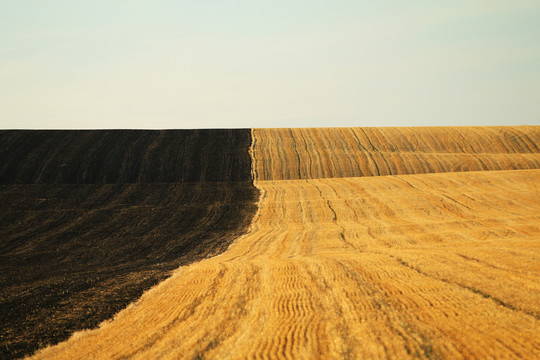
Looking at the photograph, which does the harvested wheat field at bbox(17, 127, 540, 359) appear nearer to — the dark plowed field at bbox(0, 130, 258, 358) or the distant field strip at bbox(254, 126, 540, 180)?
the dark plowed field at bbox(0, 130, 258, 358)

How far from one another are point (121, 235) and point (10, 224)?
8.87m

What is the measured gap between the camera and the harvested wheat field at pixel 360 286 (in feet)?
31.9

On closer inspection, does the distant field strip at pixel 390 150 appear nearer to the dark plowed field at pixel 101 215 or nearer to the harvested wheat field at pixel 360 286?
the dark plowed field at pixel 101 215

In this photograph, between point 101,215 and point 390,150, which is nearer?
point 101,215

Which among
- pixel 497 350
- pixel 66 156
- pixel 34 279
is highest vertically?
pixel 66 156

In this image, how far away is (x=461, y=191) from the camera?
39250 millimetres

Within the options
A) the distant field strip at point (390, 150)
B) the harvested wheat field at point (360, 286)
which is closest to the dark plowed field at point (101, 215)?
Result: the harvested wheat field at point (360, 286)

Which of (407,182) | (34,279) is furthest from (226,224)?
(407,182)

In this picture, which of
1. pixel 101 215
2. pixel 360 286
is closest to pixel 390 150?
pixel 101 215

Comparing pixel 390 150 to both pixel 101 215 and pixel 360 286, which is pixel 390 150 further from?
pixel 360 286

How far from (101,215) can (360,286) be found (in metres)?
26.0

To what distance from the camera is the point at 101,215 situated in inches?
1400

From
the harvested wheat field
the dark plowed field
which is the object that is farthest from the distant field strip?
the harvested wheat field

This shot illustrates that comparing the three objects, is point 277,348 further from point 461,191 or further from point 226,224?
point 461,191
